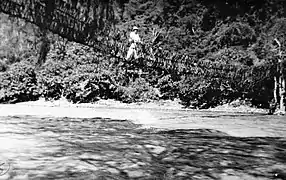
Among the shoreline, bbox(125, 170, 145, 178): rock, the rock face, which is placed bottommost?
bbox(125, 170, 145, 178): rock

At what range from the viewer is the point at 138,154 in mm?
5027

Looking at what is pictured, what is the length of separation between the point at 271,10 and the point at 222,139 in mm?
6569

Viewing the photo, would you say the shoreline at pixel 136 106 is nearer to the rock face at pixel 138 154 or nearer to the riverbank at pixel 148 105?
the riverbank at pixel 148 105

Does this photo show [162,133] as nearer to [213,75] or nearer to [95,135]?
[95,135]

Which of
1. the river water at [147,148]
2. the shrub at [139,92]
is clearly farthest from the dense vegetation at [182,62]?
the river water at [147,148]

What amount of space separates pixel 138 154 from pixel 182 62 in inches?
233

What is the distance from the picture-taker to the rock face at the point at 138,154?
415 centimetres

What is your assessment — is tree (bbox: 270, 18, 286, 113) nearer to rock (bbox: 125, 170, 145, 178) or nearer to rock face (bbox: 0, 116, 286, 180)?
rock face (bbox: 0, 116, 286, 180)

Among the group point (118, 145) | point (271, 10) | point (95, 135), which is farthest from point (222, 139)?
point (271, 10)

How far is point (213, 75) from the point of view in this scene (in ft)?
32.8

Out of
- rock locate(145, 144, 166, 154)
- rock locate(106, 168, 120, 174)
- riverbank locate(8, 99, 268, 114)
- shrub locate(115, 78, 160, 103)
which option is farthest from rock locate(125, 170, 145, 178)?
shrub locate(115, 78, 160, 103)

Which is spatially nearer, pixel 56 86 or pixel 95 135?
pixel 95 135

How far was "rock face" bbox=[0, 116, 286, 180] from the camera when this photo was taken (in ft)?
13.6

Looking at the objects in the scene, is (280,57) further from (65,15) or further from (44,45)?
(44,45)
